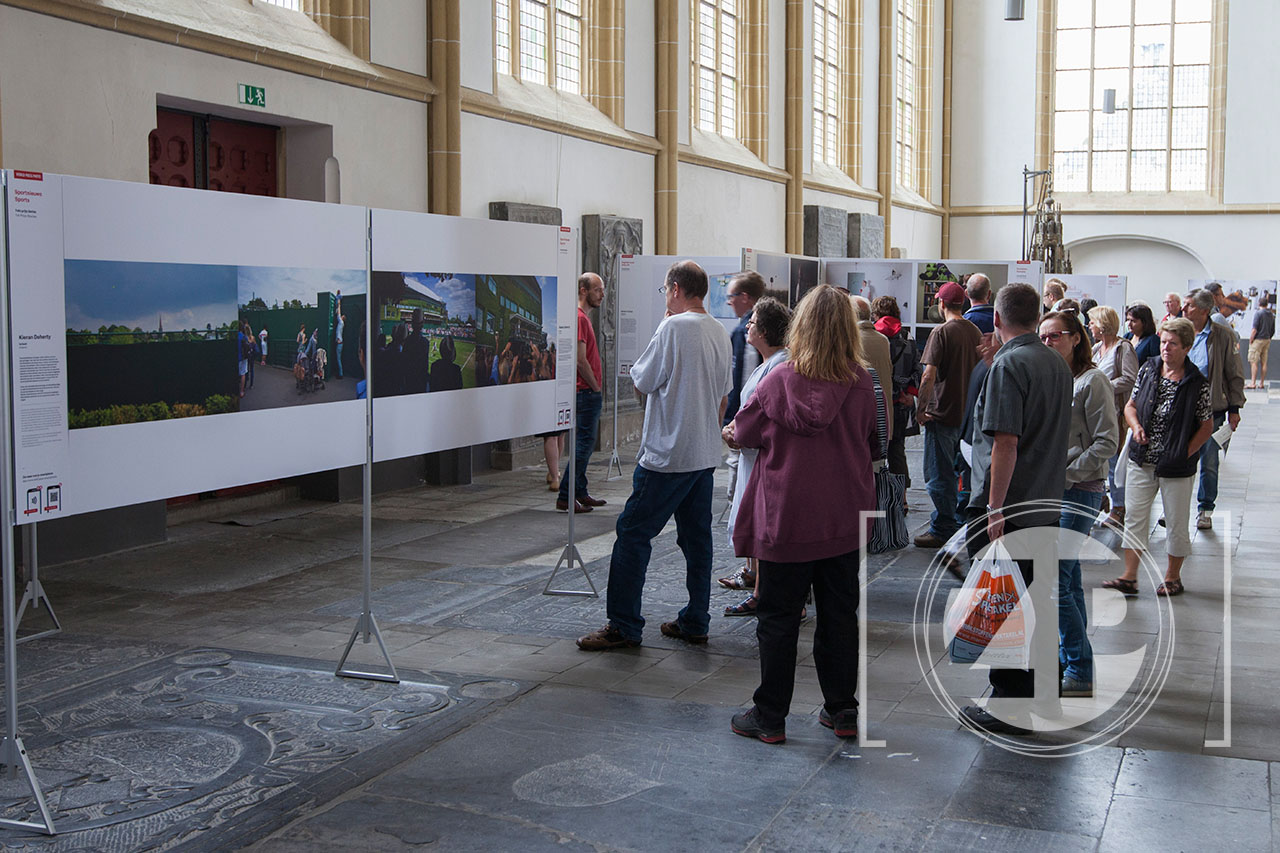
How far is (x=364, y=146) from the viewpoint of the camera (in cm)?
1097

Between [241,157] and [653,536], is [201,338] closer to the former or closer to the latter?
[653,536]

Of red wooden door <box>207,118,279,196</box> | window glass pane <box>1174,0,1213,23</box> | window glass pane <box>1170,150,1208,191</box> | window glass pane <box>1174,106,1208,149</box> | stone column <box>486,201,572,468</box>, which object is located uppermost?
window glass pane <box>1174,0,1213,23</box>

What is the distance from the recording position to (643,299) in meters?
12.4

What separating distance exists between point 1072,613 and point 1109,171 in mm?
27440

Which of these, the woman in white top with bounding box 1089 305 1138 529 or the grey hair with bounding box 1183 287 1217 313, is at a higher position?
the grey hair with bounding box 1183 287 1217 313

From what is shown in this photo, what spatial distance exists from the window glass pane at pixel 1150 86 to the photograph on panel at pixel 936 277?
708 inches

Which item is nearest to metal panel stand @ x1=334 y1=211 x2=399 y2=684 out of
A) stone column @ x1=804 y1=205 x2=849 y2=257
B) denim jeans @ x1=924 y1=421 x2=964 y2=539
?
denim jeans @ x1=924 y1=421 x2=964 y2=539

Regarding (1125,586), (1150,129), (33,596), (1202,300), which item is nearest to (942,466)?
(1125,586)

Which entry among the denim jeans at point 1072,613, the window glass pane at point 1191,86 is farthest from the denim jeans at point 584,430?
the window glass pane at point 1191,86

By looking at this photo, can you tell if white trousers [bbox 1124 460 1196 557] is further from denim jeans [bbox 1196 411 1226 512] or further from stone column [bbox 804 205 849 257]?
stone column [bbox 804 205 849 257]

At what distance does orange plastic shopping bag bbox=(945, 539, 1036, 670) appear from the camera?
4.73 metres

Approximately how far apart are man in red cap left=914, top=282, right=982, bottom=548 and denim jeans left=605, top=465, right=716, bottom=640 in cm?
279

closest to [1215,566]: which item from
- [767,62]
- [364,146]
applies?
[364,146]

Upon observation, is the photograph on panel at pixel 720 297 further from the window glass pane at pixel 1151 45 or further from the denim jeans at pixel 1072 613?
the window glass pane at pixel 1151 45
